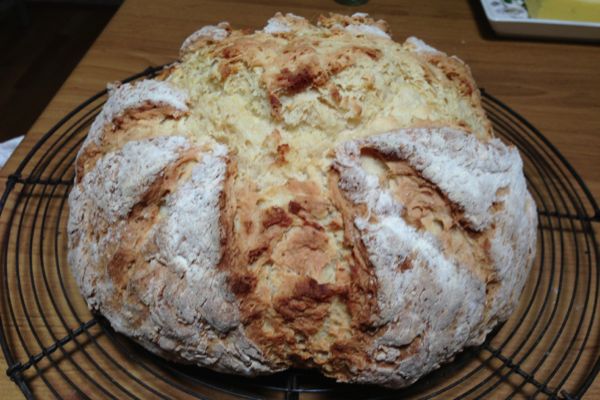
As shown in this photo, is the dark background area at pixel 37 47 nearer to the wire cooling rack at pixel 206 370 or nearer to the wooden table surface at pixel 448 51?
the wooden table surface at pixel 448 51

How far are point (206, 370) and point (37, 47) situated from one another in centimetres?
274

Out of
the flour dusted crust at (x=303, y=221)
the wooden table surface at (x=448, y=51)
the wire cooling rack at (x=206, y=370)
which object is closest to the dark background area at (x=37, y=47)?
the wooden table surface at (x=448, y=51)

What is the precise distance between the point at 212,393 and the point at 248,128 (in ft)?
1.76

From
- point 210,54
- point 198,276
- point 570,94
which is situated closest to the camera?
point 198,276

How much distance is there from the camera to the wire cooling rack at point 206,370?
1082 millimetres

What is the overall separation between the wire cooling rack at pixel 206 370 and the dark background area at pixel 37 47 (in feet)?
5.19

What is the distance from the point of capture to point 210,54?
121 cm

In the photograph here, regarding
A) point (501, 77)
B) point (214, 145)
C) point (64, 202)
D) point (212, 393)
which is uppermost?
point (214, 145)

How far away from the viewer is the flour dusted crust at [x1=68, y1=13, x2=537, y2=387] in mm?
979

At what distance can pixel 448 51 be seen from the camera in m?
2.00

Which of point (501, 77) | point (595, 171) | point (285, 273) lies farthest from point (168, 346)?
point (501, 77)

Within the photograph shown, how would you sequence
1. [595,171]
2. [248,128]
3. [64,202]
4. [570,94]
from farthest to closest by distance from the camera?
[570,94], [595,171], [64,202], [248,128]

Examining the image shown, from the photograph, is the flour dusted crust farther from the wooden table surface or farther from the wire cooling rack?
the wooden table surface

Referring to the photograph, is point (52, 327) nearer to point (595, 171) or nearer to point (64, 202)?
point (64, 202)
